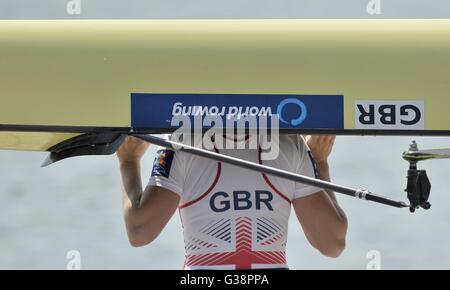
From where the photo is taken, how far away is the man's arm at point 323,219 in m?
4.05

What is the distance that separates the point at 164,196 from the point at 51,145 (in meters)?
0.43

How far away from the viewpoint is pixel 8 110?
12.4 feet

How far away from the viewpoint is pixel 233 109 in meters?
3.72

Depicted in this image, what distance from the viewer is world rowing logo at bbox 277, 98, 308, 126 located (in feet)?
12.2

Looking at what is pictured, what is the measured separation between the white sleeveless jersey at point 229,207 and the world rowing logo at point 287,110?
27 centimetres

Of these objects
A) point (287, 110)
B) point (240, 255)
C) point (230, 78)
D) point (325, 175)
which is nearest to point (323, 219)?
point (325, 175)

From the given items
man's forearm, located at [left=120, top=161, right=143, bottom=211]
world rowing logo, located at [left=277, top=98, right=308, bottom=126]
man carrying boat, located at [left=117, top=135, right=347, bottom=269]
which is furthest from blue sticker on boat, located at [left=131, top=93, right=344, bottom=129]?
man's forearm, located at [left=120, top=161, right=143, bottom=211]

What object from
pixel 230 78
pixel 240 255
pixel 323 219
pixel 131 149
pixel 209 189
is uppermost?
pixel 230 78

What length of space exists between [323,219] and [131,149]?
696mm

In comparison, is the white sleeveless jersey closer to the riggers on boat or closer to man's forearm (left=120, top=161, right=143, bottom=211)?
man's forearm (left=120, top=161, right=143, bottom=211)

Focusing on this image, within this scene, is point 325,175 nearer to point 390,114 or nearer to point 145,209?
point 390,114
